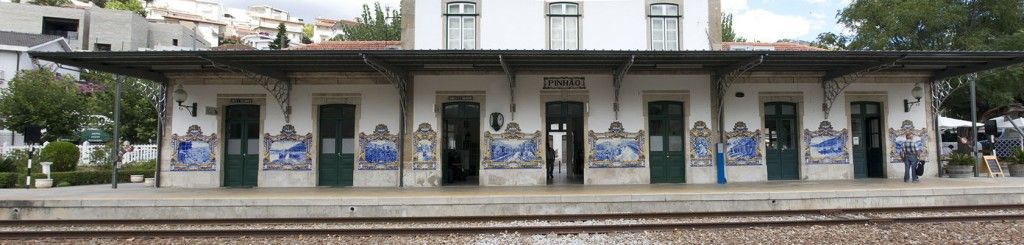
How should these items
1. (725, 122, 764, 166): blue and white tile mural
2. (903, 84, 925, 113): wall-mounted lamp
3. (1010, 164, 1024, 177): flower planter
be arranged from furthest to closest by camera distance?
(1010, 164, 1024, 177): flower planter < (903, 84, 925, 113): wall-mounted lamp < (725, 122, 764, 166): blue and white tile mural

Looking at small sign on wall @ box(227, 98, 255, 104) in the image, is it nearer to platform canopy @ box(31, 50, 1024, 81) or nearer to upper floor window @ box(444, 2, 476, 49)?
platform canopy @ box(31, 50, 1024, 81)

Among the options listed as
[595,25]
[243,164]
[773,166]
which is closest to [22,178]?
[243,164]

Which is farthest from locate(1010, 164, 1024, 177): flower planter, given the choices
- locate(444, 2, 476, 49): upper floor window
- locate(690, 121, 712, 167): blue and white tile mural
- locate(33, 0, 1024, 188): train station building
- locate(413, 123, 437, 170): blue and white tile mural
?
locate(413, 123, 437, 170): blue and white tile mural

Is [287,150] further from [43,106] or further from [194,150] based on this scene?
[43,106]

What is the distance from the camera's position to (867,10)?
25875 mm

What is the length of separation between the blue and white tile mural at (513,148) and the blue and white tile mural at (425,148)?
119 centimetres

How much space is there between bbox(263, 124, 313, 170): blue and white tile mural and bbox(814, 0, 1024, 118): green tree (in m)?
22.8

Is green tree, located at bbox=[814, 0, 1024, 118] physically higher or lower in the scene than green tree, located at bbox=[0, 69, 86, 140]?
higher

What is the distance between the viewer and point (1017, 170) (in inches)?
577

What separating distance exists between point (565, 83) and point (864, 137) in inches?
304

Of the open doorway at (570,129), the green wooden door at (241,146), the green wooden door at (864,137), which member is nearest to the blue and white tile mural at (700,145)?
the open doorway at (570,129)

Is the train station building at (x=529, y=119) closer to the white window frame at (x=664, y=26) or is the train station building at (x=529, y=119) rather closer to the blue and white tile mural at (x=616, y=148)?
the blue and white tile mural at (x=616, y=148)

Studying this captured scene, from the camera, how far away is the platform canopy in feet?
37.2

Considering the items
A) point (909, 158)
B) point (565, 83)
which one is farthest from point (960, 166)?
point (565, 83)
